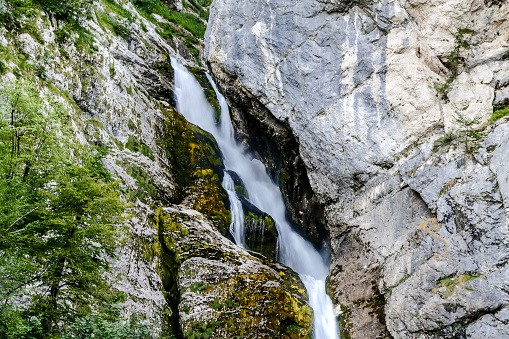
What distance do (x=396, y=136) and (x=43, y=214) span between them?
11.7m

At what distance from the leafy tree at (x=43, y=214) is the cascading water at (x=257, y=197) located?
26.0ft

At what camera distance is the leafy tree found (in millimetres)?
5767

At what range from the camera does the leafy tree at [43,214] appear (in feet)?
18.9

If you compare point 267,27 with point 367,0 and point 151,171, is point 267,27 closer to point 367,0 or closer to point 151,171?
point 367,0

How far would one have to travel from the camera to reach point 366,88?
14.0m

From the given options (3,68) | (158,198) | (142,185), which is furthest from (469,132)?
(3,68)

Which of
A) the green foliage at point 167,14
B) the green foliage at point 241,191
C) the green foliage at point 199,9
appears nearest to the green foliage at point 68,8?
the green foliage at point 241,191

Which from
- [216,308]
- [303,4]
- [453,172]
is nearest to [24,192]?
[216,308]

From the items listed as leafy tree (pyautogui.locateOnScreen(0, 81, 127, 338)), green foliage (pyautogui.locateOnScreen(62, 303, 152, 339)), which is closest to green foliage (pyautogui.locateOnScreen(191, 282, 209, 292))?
green foliage (pyautogui.locateOnScreen(62, 303, 152, 339))

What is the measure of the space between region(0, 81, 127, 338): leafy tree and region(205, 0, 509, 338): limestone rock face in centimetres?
909

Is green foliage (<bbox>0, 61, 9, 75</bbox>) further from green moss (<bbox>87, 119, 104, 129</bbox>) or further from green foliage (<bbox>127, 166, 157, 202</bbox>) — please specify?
green foliage (<bbox>127, 166, 157, 202</bbox>)

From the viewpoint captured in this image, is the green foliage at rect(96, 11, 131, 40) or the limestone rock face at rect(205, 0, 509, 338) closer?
the limestone rock face at rect(205, 0, 509, 338)

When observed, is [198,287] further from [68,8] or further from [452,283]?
[68,8]

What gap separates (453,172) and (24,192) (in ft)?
38.1
